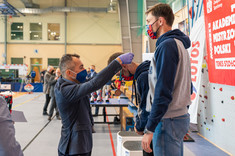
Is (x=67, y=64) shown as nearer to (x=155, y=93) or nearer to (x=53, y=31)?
(x=155, y=93)

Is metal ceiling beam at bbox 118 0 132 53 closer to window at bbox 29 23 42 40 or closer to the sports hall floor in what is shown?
window at bbox 29 23 42 40

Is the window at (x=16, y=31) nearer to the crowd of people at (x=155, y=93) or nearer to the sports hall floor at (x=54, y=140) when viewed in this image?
the sports hall floor at (x=54, y=140)

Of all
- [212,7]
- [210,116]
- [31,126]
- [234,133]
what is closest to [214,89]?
[210,116]

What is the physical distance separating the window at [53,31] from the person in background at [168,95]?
19653mm

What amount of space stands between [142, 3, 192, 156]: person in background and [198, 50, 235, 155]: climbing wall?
75.4 inches

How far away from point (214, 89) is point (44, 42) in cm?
1859

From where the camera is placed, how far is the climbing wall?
293cm

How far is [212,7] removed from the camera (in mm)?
3104

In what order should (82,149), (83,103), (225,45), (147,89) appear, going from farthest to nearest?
(225,45)
(83,103)
(82,149)
(147,89)

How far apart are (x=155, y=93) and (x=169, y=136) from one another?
31cm

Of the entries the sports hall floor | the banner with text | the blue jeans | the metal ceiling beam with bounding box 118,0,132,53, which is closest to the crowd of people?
the blue jeans

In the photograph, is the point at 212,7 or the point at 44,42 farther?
the point at 44,42

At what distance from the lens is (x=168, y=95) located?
1251 millimetres

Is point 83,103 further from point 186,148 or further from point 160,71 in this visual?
point 186,148
